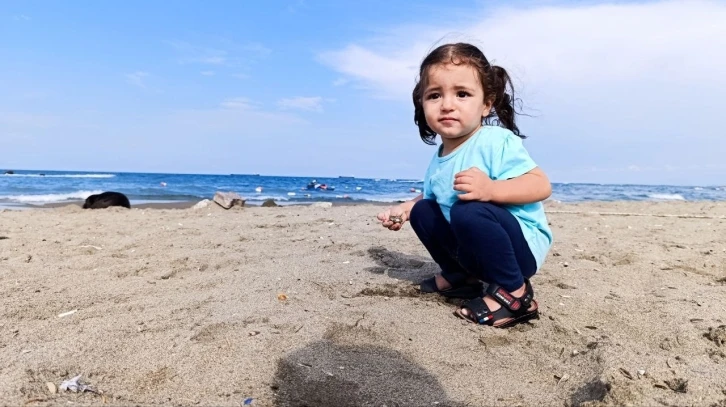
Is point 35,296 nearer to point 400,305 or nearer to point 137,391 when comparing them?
point 137,391

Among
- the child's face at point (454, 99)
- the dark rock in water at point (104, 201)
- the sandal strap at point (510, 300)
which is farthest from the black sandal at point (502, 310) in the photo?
the dark rock in water at point (104, 201)

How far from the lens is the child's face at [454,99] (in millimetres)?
2293

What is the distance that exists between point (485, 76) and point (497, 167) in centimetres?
47

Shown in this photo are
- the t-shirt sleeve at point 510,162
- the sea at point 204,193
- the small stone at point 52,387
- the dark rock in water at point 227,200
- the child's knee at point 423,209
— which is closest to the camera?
the small stone at point 52,387

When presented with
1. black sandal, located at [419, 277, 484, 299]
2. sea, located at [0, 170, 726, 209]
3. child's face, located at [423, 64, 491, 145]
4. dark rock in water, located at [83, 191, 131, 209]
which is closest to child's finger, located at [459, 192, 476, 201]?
child's face, located at [423, 64, 491, 145]

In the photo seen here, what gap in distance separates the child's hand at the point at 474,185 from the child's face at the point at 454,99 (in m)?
0.30

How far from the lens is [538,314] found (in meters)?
2.29

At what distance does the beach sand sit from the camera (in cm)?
153

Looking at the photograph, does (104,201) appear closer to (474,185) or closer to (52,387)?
(52,387)

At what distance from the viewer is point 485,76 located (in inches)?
92.9

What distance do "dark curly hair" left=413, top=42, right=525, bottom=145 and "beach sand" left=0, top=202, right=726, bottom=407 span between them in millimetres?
952

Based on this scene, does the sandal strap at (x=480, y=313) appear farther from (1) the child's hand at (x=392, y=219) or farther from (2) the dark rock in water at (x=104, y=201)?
(2) the dark rock in water at (x=104, y=201)

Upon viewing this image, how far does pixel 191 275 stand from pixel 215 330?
48.3 inches

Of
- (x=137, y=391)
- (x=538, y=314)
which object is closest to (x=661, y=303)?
(x=538, y=314)
